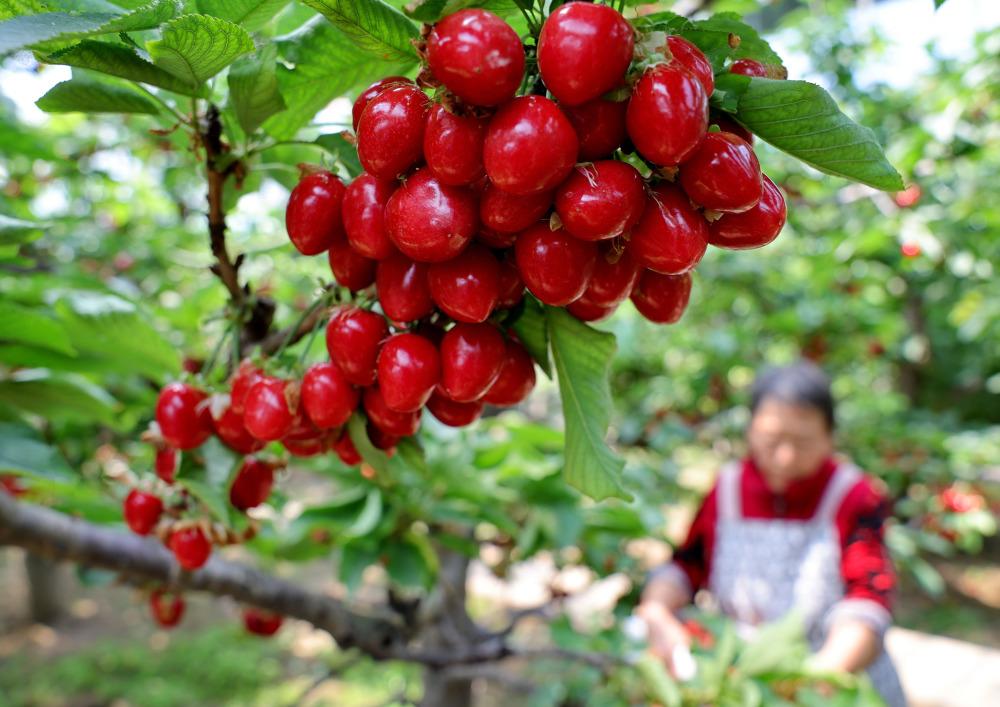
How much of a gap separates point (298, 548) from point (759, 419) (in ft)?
5.14

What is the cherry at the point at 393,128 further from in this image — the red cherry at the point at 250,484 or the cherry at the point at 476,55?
the red cherry at the point at 250,484

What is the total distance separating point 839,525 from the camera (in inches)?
84.7

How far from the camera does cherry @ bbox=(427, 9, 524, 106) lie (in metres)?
0.41

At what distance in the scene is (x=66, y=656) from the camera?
13.0 feet

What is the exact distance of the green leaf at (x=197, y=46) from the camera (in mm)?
467

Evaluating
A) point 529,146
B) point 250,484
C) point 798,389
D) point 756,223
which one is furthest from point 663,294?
point 798,389

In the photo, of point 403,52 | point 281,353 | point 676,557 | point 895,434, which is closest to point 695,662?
point 676,557

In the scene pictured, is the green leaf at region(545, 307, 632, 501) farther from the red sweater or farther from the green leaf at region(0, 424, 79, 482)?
the red sweater

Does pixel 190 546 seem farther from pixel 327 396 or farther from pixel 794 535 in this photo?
pixel 794 535

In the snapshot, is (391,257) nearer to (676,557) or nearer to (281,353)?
(281,353)

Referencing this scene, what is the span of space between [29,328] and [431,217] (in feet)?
2.39

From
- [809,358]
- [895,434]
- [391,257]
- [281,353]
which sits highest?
[391,257]

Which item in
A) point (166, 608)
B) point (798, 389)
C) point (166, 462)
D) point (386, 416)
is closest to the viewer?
point (386, 416)

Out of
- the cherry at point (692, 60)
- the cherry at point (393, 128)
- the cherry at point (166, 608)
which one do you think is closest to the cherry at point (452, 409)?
the cherry at point (393, 128)
